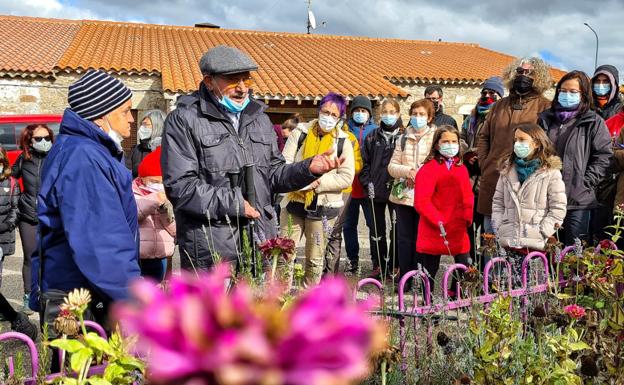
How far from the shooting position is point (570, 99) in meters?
4.44

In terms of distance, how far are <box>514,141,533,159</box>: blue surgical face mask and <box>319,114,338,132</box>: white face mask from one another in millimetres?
1424

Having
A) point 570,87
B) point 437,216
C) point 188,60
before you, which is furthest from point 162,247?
point 188,60

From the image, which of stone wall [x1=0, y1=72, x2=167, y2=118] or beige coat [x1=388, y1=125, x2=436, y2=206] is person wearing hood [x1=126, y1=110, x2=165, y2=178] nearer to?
beige coat [x1=388, y1=125, x2=436, y2=206]

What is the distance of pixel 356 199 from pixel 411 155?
1030 mm

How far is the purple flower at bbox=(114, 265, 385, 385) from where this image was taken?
408 mm

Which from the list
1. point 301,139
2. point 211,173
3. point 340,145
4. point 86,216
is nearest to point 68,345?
point 86,216

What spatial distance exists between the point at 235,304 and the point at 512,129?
4.63 metres

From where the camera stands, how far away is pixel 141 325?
41 centimetres

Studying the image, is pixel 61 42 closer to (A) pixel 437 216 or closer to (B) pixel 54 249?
(A) pixel 437 216

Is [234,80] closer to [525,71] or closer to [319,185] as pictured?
[319,185]

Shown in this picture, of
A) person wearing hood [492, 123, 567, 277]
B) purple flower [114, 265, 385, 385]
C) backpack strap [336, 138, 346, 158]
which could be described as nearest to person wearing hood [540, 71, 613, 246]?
person wearing hood [492, 123, 567, 277]

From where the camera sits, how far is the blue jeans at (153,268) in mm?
3650

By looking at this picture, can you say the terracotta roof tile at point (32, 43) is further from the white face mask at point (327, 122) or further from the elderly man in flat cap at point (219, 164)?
the elderly man in flat cap at point (219, 164)

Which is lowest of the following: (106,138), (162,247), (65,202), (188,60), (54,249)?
(162,247)
